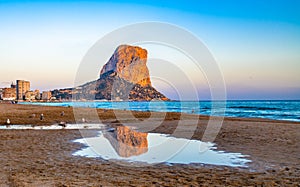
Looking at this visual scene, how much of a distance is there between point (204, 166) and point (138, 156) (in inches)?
117

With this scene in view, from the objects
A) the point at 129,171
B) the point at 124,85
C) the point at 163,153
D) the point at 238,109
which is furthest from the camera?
the point at 124,85

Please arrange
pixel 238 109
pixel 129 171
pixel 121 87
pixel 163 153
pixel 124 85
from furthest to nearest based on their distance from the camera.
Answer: pixel 121 87 → pixel 124 85 → pixel 238 109 → pixel 163 153 → pixel 129 171

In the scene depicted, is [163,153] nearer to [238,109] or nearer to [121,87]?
[238,109]

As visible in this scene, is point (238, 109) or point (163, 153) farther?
point (238, 109)

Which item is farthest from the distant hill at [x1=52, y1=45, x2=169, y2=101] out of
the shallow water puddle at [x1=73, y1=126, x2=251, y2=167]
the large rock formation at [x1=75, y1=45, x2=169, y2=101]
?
the shallow water puddle at [x1=73, y1=126, x2=251, y2=167]

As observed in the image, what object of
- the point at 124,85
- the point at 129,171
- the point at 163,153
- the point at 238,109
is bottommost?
the point at 129,171

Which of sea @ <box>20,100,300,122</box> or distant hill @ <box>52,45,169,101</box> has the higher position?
distant hill @ <box>52,45,169,101</box>

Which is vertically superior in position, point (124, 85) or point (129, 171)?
point (124, 85)

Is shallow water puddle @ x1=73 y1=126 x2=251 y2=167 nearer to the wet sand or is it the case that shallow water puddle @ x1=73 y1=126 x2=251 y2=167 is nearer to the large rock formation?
the wet sand

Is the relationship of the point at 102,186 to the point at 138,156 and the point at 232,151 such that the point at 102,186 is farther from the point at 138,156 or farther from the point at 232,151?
the point at 232,151

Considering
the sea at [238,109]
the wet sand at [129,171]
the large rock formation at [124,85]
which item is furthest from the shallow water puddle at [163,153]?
the large rock formation at [124,85]

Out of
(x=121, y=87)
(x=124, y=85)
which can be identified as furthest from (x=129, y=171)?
(x=121, y=87)

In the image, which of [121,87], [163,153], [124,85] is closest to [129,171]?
[163,153]

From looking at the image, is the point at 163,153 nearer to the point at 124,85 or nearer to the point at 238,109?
the point at 238,109
